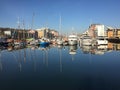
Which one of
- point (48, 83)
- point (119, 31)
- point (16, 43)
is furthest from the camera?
point (119, 31)

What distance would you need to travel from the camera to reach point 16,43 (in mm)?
91062

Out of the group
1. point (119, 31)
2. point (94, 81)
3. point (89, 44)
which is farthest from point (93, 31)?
point (94, 81)

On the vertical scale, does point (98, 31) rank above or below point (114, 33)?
above

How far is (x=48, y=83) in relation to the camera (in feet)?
63.7

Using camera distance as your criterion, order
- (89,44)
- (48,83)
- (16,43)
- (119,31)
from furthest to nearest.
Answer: (119,31), (16,43), (89,44), (48,83)

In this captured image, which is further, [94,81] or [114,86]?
[94,81]

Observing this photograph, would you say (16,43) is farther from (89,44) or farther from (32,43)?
(89,44)

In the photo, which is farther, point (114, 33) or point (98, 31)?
point (98, 31)

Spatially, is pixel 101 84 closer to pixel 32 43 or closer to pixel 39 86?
pixel 39 86

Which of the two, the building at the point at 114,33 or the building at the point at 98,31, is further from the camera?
the building at the point at 98,31

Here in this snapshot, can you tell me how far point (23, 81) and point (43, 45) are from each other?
211 ft

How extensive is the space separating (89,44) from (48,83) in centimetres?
6560

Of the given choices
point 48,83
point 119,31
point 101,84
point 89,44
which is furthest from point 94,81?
point 119,31

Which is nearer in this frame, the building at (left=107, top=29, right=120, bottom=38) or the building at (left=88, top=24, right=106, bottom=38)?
the building at (left=107, top=29, right=120, bottom=38)
